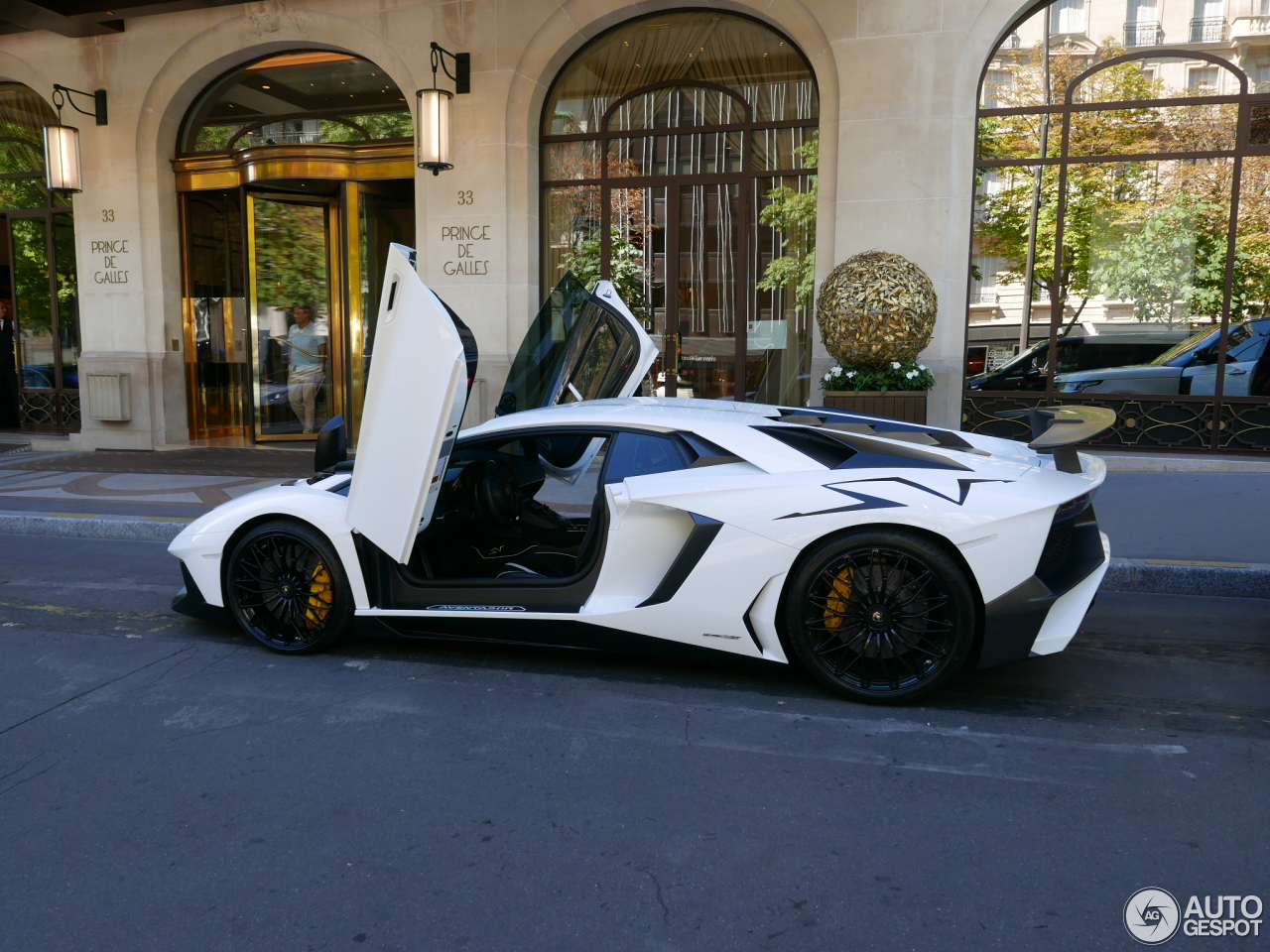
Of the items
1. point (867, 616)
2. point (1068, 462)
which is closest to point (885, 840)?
point (867, 616)

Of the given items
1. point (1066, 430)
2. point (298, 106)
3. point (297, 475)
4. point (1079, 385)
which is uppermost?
point (298, 106)

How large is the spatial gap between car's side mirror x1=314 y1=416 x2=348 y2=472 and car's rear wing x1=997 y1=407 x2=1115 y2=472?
10.3 ft

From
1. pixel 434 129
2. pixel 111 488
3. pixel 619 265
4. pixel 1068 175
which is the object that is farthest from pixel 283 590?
pixel 1068 175

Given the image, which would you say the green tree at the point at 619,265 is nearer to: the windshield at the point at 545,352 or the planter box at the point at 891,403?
the planter box at the point at 891,403

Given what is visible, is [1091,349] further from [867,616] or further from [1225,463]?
[867,616]

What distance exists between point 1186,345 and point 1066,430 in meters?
7.19

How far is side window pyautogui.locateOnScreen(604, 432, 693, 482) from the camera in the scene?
169 inches

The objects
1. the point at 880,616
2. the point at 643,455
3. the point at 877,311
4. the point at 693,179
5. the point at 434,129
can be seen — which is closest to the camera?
the point at 880,616

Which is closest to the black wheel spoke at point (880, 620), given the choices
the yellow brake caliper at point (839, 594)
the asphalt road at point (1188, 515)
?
the yellow brake caliper at point (839, 594)

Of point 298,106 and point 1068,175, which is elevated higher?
point 298,106

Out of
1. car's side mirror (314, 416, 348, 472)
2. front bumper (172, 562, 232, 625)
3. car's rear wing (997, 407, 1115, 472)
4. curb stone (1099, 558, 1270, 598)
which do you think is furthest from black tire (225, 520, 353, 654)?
curb stone (1099, 558, 1270, 598)

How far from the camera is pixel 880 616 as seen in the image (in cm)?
386

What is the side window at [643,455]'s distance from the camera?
430 cm

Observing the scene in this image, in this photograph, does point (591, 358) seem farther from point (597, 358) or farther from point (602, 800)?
point (602, 800)
